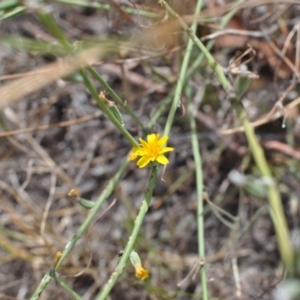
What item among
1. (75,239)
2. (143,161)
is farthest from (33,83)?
(75,239)

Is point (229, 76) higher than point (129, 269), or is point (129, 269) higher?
point (229, 76)

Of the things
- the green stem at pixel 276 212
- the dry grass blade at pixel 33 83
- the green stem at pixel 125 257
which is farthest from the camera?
the green stem at pixel 125 257

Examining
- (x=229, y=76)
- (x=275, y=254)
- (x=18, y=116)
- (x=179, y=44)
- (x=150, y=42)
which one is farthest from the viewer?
(x=18, y=116)

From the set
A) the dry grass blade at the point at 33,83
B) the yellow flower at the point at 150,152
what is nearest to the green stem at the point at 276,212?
the yellow flower at the point at 150,152

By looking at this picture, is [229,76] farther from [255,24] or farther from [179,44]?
[255,24]

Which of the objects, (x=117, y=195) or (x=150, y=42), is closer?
(x=150, y=42)

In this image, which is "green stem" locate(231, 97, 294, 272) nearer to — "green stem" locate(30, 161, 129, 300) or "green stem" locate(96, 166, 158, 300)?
"green stem" locate(96, 166, 158, 300)

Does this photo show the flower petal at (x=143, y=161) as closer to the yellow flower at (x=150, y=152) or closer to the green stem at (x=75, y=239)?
the yellow flower at (x=150, y=152)

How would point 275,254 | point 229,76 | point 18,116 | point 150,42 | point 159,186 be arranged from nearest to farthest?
1. point 229,76
2. point 150,42
3. point 275,254
4. point 159,186
5. point 18,116

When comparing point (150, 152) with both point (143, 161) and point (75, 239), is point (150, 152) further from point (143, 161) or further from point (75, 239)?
point (75, 239)

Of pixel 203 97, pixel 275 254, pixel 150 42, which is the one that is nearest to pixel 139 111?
pixel 203 97

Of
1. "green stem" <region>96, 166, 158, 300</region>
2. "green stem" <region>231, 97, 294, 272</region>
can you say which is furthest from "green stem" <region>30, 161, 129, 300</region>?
"green stem" <region>231, 97, 294, 272</region>
